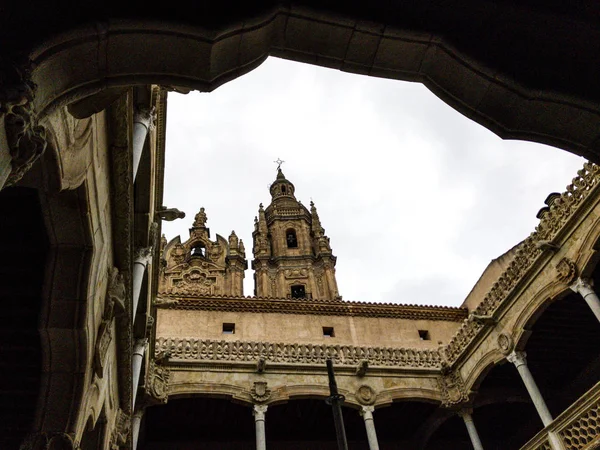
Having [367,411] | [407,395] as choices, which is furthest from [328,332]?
[367,411]

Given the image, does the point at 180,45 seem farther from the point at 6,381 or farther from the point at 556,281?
the point at 556,281

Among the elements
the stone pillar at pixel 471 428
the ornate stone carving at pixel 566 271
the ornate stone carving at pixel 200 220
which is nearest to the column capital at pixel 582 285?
the ornate stone carving at pixel 566 271

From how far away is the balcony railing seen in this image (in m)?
12.1

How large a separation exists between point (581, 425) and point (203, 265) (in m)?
28.7

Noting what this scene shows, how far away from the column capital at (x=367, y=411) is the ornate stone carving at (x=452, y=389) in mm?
2644

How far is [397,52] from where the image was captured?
3.18 m

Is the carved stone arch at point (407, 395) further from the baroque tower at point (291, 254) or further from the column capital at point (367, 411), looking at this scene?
the baroque tower at point (291, 254)

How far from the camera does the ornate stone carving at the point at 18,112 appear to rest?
2.27 m

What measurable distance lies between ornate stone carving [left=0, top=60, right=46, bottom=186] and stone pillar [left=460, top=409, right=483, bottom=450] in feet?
55.8

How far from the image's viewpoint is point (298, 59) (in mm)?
3205

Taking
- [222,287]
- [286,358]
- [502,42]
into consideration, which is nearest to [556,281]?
[286,358]

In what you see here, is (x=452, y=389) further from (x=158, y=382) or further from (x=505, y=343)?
(x=158, y=382)

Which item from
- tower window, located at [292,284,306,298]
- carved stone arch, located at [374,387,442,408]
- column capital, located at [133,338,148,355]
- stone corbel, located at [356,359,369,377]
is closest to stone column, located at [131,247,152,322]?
column capital, located at [133,338,148,355]

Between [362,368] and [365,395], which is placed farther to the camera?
[362,368]
